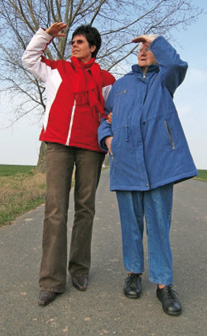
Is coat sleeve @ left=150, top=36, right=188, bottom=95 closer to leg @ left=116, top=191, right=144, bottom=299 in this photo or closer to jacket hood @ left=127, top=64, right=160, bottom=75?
jacket hood @ left=127, top=64, right=160, bottom=75

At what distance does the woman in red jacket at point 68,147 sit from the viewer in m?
2.74

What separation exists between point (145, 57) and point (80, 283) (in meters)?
1.92

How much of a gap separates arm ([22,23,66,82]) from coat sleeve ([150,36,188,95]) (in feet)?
2.99

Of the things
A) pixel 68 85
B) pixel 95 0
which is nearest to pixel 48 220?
pixel 68 85

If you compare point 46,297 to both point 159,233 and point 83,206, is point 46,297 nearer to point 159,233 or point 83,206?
point 83,206

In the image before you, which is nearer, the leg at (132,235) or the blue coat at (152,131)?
the blue coat at (152,131)

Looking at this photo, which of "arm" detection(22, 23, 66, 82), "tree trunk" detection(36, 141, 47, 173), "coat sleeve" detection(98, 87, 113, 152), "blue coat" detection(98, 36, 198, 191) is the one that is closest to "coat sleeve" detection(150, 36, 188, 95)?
"blue coat" detection(98, 36, 198, 191)

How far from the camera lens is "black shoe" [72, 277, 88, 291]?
282 centimetres

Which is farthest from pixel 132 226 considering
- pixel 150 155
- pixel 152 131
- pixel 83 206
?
pixel 152 131

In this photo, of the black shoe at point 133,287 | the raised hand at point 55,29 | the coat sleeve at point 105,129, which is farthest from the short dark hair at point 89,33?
the black shoe at point 133,287

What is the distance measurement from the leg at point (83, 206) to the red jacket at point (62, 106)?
0.12 metres

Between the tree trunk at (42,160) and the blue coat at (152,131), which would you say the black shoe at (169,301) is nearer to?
the blue coat at (152,131)

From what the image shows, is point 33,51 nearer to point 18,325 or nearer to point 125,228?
point 125,228

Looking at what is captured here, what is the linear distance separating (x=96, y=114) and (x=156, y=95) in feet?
1.85
